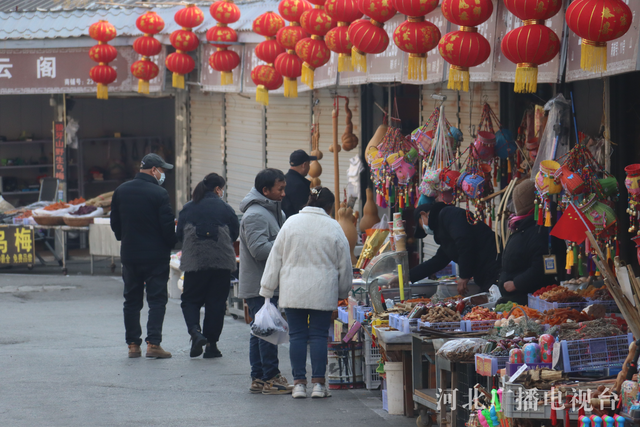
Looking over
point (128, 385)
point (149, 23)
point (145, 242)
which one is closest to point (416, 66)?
point (145, 242)

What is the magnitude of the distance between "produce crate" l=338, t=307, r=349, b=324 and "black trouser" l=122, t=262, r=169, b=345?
1901mm

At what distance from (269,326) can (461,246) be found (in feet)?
7.00

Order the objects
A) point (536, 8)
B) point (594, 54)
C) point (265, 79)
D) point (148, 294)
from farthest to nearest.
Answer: point (265, 79), point (148, 294), point (536, 8), point (594, 54)

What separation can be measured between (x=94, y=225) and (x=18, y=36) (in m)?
4.12

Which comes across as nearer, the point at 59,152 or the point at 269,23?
the point at 269,23

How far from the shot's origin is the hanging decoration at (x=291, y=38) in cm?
1098

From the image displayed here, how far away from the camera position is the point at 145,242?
30.3ft

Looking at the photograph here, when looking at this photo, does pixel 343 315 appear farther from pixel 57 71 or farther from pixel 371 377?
pixel 57 71

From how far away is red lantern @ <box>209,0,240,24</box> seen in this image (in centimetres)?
1415

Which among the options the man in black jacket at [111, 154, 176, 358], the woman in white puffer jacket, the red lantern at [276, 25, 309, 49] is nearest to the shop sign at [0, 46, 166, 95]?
the red lantern at [276, 25, 309, 49]

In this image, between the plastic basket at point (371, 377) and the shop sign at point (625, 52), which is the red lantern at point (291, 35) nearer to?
the plastic basket at point (371, 377)

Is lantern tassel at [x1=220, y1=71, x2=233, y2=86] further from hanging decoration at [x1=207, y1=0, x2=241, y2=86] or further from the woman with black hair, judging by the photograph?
the woman with black hair

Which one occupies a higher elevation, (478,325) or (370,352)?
(478,325)

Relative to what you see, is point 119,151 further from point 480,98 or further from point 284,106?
point 480,98
